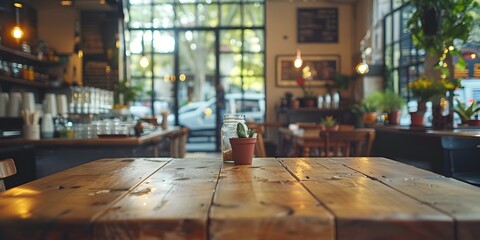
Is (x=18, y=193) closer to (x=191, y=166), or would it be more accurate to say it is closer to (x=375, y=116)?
(x=191, y=166)

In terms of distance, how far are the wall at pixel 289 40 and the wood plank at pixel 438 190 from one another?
7456mm

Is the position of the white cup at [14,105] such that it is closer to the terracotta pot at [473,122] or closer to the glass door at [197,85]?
the terracotta pot at [473,122]

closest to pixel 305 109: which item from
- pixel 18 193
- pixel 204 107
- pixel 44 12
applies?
pixel 204 107

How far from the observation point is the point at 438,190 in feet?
4.19

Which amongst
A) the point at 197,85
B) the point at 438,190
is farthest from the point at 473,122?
the point at 197,85

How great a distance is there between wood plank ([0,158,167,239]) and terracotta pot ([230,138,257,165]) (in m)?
0.34

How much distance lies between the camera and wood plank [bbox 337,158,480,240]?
3.08ft

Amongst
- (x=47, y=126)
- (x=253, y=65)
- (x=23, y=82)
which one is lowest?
(x=47, y=126)

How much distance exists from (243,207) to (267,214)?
0.09 meters

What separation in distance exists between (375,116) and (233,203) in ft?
18.4

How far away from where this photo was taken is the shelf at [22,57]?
235 inches

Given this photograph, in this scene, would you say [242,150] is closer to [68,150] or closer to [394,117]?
[68,150]

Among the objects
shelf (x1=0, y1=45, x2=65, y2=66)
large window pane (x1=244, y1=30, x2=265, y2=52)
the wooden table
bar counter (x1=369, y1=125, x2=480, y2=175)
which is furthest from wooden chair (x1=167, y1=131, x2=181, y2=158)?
the wooden table

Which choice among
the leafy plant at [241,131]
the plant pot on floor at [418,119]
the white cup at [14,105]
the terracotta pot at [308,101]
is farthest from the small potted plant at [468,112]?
the terracotta pot at [308,101]
